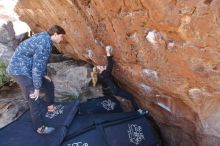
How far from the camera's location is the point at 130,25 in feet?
18.0

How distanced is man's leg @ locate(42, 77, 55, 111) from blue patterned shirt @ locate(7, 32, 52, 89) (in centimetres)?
48

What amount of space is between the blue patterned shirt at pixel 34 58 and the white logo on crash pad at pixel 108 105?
4.52 ft

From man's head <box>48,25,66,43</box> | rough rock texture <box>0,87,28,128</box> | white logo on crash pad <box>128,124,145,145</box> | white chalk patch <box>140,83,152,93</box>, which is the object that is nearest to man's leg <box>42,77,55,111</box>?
man's head <box>48,25,66,43</box>

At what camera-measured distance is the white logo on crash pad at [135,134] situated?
6.18 metres

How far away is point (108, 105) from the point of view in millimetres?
6801

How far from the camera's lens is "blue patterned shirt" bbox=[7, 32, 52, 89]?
18.7 feet

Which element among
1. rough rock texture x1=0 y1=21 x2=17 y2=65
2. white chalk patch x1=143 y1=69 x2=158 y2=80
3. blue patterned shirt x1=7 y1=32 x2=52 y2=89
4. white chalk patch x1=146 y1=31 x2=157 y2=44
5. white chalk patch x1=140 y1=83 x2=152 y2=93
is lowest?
white chalk patch x1=140 y1=83 x2=152 y2=93

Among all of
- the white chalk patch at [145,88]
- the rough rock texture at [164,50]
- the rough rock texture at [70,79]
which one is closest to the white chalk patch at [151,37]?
the rough rock texture at [164,50]

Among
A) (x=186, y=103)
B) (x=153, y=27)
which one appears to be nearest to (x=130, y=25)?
(x=153, y=27)

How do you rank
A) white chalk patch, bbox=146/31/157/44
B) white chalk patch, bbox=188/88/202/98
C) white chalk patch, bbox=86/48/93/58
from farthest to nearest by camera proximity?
white chalk patch, bbox=86/48/93/58, white chalk patch, bbox=188/88/202/98, white chalk patch, bbox=146/31/157/44

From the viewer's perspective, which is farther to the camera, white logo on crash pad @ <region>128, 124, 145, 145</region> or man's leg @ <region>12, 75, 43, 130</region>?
white logo on crash pad @ <region>128, 124, 145, 145</region>

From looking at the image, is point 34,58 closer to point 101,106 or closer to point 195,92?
point 101,106

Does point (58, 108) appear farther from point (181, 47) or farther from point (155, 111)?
point (181, 47)

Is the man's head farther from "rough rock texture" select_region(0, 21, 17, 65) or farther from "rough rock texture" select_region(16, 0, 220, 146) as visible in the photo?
"rough rock texture" select_region(0, 21, 17, 65)
